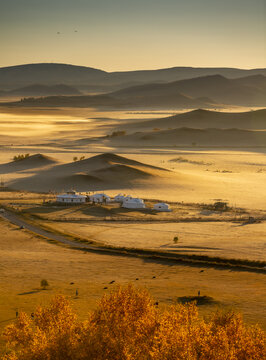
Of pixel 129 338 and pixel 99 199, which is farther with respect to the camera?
pixel 99 199

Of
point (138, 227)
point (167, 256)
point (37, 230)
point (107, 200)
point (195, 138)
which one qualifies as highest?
point (195, 138)

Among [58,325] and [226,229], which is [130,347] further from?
[226,229]

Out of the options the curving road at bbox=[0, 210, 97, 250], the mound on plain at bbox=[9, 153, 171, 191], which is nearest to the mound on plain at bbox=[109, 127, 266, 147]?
the mound on plain at bbox=[9, 153, 171, 191]

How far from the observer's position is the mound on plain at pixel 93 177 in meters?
96.5

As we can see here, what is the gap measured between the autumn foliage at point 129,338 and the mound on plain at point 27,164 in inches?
3344

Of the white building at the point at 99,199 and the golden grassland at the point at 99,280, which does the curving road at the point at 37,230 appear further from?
the white building at the point at 99,199

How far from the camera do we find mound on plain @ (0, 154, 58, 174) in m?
114

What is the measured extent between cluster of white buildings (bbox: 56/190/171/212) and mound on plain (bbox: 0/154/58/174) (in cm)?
3327

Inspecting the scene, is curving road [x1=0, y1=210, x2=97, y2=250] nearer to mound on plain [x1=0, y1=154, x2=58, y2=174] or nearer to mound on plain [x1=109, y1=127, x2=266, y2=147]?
mound on plain [x1=0, y1=154, x2=58, y2=174]

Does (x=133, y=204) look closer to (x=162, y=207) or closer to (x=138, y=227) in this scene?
(x=162, y=207)

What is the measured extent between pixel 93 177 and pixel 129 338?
74.7 metres

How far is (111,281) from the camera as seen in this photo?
4528 cm

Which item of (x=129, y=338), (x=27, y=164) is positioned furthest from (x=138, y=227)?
(x=27, y=164)

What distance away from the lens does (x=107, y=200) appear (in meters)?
81.3
